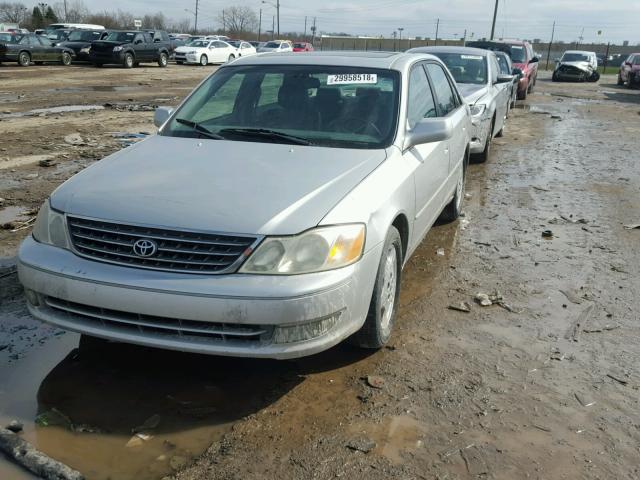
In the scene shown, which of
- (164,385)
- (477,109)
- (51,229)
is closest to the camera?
(51,229)

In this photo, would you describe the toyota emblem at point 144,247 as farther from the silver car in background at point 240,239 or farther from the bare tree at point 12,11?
the bare tree at point 12,11

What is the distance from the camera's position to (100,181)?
11.3 feet

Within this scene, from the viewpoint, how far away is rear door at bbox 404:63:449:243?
4.32 metres

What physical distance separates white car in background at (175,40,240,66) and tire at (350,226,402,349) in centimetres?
3227

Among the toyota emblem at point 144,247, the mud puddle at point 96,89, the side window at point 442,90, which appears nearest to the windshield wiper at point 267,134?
the toyota emblem at point 144,247

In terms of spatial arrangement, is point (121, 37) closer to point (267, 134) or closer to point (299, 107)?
point (299, 107)

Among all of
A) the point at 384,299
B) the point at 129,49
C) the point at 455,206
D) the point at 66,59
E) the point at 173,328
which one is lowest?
the point at 66,59

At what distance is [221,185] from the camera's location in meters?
3.32

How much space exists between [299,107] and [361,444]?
235cm

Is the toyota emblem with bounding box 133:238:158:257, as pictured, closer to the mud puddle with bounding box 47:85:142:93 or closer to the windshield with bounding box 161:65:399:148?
the windshield with bounding box 161:65:399:148

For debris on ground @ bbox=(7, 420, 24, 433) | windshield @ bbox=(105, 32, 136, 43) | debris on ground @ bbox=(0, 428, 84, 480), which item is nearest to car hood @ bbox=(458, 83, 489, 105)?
debris on ground @ bbox=(7, 420, 24, 433)

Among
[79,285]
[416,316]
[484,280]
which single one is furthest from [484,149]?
[79,285]

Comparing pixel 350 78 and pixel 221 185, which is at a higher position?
pixel 350 78

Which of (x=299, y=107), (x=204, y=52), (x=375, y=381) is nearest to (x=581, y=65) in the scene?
(x=204, y=52)
